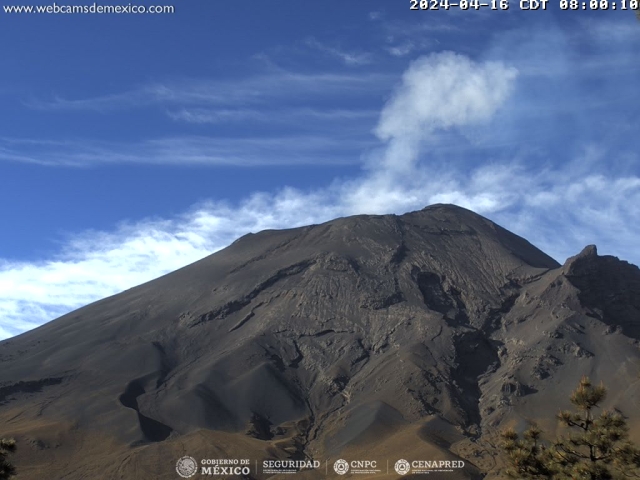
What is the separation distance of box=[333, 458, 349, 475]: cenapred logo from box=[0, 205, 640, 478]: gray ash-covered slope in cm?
474

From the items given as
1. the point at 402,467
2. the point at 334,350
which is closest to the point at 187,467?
the point at 402,467

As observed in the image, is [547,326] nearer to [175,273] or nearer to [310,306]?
[310,306]

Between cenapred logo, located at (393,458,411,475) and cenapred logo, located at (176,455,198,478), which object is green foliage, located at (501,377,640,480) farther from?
cenapred logo, located at (176,455,198,478)

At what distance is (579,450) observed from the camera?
Answer: 19.6 m

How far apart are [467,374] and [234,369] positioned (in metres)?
36.1

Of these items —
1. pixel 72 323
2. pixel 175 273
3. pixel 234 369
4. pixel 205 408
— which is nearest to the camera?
pixel 205 408

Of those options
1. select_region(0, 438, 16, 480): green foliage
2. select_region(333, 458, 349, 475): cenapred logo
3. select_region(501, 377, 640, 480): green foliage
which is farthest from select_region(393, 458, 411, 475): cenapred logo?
select_region(0, 438, 16, 480): green foliage

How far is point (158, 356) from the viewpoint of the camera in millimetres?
126438

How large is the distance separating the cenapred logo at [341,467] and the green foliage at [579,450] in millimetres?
74613

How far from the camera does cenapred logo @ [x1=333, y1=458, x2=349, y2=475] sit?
91.2m

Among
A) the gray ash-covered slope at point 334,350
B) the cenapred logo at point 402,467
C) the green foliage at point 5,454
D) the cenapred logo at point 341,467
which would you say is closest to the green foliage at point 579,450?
the green foliage at point 5,454

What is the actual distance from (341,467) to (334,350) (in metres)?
37.7

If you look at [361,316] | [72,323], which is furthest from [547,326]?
[72,323]

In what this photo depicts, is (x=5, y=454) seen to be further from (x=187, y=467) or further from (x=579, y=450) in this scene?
(x=187, y=467)
